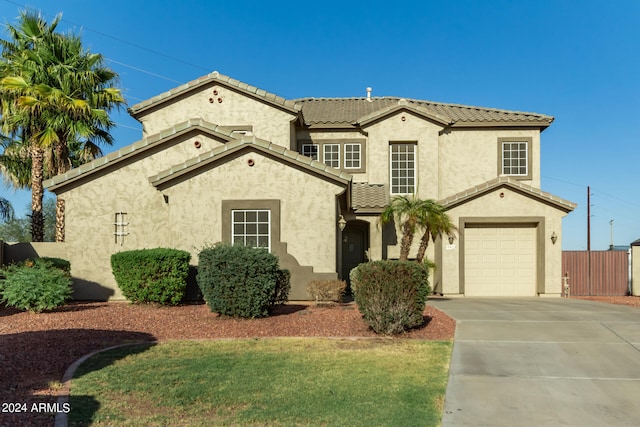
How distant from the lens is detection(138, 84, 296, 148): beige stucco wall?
20.8 m

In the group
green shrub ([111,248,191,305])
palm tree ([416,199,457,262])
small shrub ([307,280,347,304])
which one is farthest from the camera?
palm tree ([416,199,457,262])

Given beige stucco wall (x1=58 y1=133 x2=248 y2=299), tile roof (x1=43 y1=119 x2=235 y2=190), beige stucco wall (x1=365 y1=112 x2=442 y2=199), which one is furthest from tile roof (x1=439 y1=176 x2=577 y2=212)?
beige stucco wall (x1=58 y1=133 x2=248 y2=299)

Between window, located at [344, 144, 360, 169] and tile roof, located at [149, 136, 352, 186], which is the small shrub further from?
window, located at [344, 144, 360, 169]

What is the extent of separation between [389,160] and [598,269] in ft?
36.2

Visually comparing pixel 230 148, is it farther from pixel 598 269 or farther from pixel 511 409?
pixel 598 269

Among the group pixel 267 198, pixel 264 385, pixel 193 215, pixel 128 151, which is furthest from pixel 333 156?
pixel 264 385

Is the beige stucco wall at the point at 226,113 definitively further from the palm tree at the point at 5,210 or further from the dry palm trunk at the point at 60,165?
the palm tree at the point at 5,210

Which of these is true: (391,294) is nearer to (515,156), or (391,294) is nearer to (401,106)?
(401,106)

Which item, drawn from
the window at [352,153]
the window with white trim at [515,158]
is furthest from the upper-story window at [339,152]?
the window with white trim at [515,158]

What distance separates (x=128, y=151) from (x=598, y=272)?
2062 centimetres

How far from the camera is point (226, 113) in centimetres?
2091

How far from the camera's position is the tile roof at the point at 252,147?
51.7 feet

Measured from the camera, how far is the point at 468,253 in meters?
20.6

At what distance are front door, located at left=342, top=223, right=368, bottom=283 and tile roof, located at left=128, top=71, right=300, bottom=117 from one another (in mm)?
5276
